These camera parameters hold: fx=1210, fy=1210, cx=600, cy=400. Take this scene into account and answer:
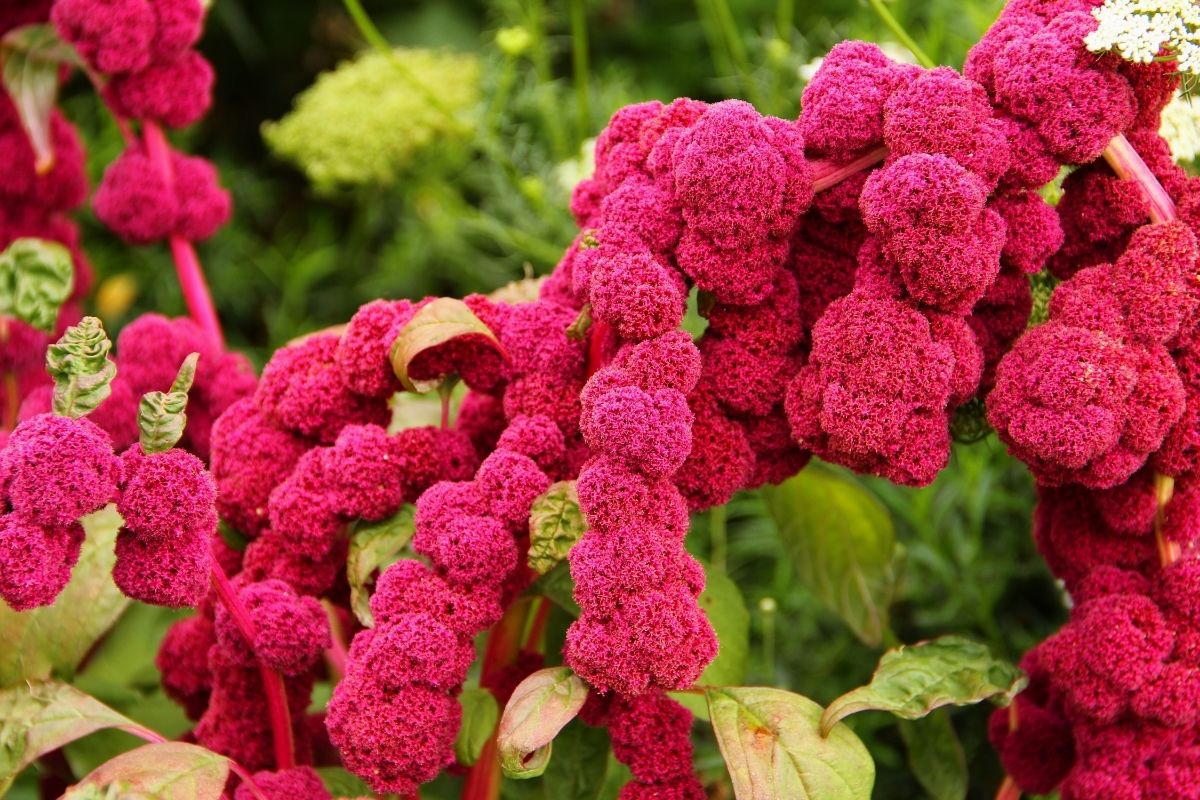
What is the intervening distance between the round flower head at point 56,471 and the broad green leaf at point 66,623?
246mm

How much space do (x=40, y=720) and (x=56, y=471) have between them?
0.78 ft

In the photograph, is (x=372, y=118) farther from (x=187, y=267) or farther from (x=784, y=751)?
(x=784, y=751)

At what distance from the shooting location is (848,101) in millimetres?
645

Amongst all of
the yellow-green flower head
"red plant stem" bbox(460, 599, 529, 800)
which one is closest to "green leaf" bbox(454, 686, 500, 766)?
"red plant stem" bbox(460, 599, 529, 800)

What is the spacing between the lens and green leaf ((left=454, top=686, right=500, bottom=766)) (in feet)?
2.28

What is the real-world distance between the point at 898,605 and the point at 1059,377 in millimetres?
618

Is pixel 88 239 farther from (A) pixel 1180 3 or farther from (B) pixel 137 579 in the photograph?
(A) pixel 1180 3

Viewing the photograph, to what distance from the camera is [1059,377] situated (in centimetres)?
62

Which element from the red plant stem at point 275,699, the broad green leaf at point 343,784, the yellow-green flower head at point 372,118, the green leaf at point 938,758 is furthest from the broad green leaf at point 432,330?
the yellow-green flower head at point 372,118

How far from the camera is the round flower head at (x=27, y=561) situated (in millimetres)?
562

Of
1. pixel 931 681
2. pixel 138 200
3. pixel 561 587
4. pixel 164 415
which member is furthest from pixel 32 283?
pixel 931 681

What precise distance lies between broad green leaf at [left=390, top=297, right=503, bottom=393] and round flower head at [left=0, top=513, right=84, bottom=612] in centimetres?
19

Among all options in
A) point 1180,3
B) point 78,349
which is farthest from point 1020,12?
point 78,349

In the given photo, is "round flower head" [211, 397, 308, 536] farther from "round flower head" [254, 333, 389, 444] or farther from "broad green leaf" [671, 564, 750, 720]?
"broad green leaf" [671, 564, 750, 720]
